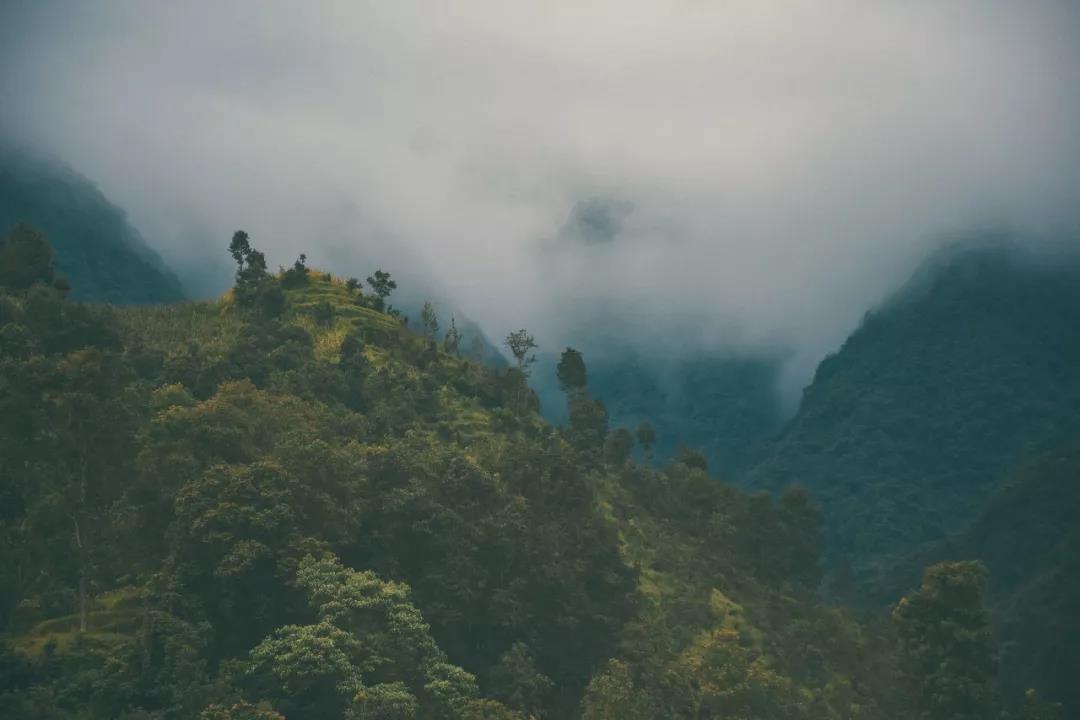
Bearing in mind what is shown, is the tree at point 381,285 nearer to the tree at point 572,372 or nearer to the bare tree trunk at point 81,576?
the tree at point 572,372

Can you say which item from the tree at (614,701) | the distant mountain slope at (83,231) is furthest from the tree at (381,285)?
the distant mountain slope at (83,231)

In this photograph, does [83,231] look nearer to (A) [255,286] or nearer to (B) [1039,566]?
(A) [255,286]

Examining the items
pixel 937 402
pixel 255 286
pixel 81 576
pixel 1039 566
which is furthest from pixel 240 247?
pixel 937 402

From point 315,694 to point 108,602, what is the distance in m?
12.0

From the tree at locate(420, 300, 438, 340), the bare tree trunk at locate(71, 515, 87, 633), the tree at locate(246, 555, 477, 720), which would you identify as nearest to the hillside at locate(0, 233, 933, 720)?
the tree at locate(246, 555, 477, 720)

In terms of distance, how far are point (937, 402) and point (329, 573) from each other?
464 feet

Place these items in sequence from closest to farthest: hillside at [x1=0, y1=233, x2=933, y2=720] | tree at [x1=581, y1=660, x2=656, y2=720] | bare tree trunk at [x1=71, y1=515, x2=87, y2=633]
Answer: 1. hillside at [x1=0, y1=233, x2=933, y2=720]
2. tree at [x1=581, y1=660, x2=656, y2=720]
3. bare tree trunk at [x1=71, y1=515, x2=87, y2=633]

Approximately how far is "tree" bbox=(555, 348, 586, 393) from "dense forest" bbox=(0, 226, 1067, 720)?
21.0m

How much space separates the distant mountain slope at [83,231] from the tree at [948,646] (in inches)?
5384

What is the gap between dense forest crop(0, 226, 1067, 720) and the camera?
141 ft

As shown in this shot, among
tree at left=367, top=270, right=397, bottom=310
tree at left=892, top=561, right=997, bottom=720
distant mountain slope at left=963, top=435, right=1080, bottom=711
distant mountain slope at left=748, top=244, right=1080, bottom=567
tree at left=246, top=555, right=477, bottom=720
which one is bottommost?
tree at left=246, top=555, right=477, bottom=720

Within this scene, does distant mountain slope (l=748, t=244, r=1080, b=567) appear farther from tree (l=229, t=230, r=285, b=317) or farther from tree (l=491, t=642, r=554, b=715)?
tree (l=491, t=642, r=554, b=715)

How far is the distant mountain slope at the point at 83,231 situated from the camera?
169750mm

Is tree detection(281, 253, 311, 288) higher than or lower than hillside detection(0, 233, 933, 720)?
higher
